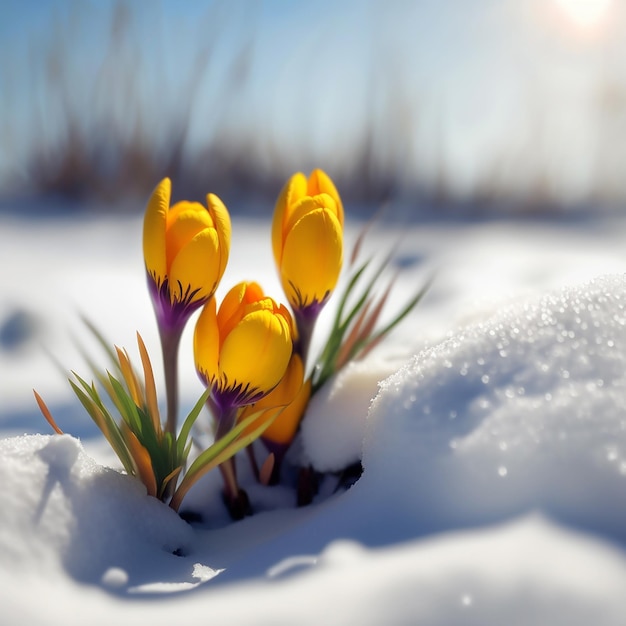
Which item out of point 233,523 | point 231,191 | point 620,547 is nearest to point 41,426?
point 233,523

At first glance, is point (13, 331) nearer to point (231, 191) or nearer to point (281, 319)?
point (281, 319)

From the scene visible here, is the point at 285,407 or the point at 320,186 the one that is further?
the point at 320,186

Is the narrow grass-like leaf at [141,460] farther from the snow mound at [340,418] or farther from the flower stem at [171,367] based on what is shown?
the snow mound at [340,418]

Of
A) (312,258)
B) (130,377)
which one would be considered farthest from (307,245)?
(130,377)

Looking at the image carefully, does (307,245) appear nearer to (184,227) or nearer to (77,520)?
(184,227)

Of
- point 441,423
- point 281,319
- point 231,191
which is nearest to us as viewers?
point 441,423

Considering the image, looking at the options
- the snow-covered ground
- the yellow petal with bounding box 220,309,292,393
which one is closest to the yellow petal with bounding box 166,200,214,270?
the yellow petal with bounding box 220,309,292,393

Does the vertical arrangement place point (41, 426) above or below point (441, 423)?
below
